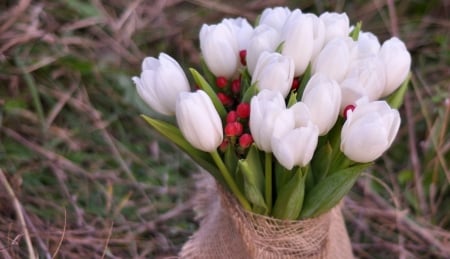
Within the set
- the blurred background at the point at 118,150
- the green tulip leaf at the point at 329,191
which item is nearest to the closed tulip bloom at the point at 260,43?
the green tulip leaf at the point at 329,191

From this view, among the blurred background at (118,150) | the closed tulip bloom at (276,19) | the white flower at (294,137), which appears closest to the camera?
the white flower at (294,137)

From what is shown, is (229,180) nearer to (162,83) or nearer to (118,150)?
(162,83)

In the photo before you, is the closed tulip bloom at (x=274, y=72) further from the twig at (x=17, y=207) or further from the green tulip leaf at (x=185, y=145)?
the twig at (x=17, y=207)

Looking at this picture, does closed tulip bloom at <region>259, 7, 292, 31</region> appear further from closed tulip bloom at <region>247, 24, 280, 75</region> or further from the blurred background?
the blurred background

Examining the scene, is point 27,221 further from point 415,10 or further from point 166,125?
point 415,10

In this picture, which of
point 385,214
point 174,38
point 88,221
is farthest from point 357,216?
point 174,38

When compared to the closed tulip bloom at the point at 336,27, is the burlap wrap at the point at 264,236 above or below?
below

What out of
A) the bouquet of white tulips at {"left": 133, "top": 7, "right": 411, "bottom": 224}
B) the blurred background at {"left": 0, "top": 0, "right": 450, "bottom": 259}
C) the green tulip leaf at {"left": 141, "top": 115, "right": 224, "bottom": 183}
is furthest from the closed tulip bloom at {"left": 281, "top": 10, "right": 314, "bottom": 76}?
the blurred background at {"left": 0, "top": 0, "right": 450, "bottom": 259}
